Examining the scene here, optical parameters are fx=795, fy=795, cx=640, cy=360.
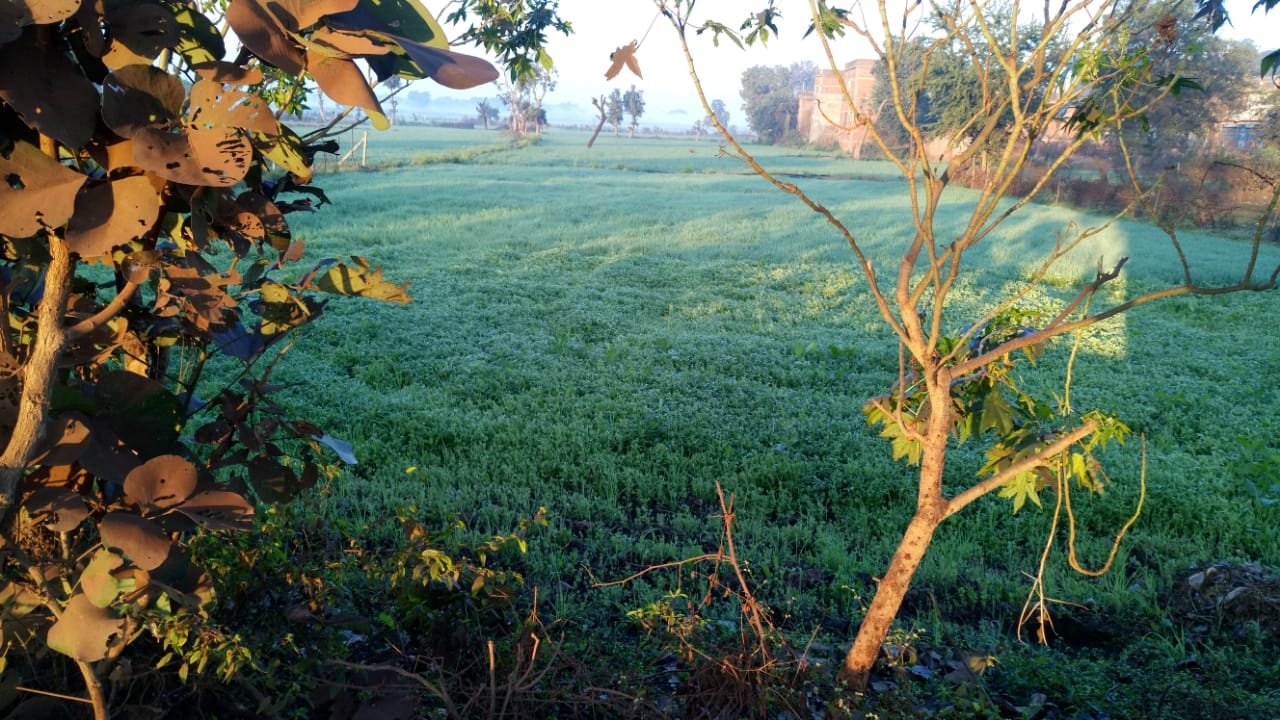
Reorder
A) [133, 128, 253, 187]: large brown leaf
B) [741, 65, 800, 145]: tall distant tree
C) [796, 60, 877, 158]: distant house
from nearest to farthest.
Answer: [133, 128, 253, 187]: large brown leaf
[796, 60, 877, 158]: distant house
[741, 65, 800, 145]: tall distant tree

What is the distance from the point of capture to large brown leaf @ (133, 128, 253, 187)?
984mm

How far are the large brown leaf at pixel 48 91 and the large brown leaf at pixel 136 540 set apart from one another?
0.50 m

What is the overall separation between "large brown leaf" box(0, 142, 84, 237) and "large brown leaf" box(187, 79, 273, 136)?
0.61ft

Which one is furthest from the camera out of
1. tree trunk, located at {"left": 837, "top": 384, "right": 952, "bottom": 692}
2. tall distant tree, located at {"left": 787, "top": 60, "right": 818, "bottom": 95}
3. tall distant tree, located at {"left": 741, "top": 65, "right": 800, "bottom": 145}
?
tall distant tree, located at {"left": 787, "top": 60, "right": 818, "bottom": 95}

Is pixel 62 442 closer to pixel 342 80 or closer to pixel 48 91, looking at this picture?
pixel 48 91

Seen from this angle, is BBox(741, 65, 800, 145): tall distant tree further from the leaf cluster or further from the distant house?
the leaf cluster

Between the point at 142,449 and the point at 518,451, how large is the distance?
3.30 metres

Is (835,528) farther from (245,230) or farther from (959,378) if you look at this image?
(245,230)

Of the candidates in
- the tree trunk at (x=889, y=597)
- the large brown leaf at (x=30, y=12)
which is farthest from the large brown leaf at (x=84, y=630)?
the tree trunk at (x=889, y=597)

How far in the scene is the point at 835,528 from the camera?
13.3ft

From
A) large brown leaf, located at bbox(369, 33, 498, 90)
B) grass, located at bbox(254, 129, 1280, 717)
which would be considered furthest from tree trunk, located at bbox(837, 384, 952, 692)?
large brown leaf, located at bbox(369, 33, 498, 90)

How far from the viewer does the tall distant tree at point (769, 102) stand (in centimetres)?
6344

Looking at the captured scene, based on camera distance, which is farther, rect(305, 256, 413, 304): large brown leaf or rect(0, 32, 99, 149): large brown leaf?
rect(305, 256, 413, 304): large brown leaf

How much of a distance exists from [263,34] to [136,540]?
2.26 feet
